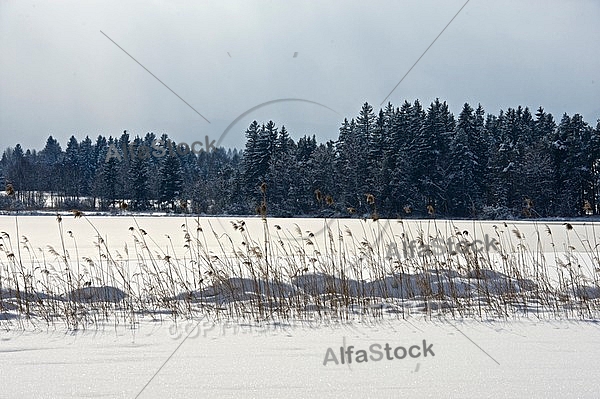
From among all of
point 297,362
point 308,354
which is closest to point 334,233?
point 308,354

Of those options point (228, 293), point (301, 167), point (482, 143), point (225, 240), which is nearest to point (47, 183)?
point (301, 167)

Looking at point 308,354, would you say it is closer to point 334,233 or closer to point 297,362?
point 297,362

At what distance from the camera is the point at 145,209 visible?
60.5 meters

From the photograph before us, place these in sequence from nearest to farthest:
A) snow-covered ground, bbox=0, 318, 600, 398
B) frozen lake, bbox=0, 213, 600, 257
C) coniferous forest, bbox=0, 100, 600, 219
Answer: snow-covered ground, bbox=0, 318, 600, 398 → frozen lake, bbox=0, 213, 600, 257 → coniferous forest, bbox=0, 100, 600, 219

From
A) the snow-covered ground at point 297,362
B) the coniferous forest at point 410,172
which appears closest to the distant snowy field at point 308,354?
the snow-covered ground at point 297,362

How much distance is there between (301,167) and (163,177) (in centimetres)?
1595

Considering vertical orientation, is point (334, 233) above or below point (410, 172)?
below

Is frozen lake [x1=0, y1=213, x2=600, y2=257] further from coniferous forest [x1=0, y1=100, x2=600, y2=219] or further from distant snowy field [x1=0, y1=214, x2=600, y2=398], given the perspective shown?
coniferous forest [x1=0, y1=100, x2=600, y2=219]

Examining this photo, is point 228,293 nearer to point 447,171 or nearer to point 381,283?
point 381,283

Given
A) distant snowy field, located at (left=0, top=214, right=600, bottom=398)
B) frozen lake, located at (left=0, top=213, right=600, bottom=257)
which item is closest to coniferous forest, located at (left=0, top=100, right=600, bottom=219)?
frozen lake, located at (left=0, top=213, right=600, bottom=257)

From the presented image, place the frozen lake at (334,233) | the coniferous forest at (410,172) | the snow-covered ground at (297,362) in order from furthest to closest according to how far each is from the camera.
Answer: the coniferous forest at (410,172) < the frozen lake at (334,233) < the snow-covered ground at (297,362)

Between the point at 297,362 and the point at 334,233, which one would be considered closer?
the point at 297,362

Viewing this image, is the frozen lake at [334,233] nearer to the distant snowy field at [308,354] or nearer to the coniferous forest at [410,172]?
the distant snowy field at [308,354]

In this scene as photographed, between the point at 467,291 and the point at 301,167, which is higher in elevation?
the point at 301,167
